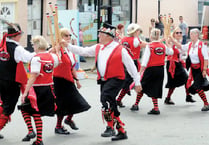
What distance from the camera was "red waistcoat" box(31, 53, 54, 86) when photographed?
8281 mm

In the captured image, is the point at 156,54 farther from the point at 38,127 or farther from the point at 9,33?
the point at 38,127

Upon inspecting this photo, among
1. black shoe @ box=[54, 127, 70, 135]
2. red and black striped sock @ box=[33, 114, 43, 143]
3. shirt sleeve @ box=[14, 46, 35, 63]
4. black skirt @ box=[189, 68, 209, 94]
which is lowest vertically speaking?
black shoe @ box=[54, 127, 70, 135]

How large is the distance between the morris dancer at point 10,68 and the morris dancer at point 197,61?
13.6ft

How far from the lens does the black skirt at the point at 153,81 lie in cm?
1142

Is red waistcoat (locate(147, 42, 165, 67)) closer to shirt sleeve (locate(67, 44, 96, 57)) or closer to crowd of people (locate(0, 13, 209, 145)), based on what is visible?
crowd of people (locate(0, 13, 209, 145))

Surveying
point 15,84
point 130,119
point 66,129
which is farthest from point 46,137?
point 130,119

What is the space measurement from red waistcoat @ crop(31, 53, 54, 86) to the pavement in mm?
1025

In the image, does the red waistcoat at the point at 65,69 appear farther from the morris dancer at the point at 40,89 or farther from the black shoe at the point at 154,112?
the black shoe at the point at 154,112

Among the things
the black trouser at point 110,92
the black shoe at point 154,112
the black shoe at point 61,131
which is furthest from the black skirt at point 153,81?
the black trouser at point 110,92

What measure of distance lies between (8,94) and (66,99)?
984mm

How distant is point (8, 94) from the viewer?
28.9 feet

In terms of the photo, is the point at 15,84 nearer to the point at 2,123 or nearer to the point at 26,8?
the point at 2,123

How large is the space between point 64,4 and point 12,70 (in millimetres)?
14054

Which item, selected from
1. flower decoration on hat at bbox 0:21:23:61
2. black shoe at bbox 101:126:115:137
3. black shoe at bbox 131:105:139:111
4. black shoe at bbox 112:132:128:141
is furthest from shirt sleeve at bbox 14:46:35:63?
black shoe at bbox 131:105:139:111
